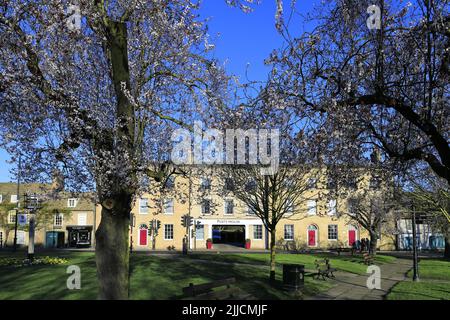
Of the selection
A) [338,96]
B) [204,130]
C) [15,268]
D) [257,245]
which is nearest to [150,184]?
[204,130]

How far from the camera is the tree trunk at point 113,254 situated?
856cm

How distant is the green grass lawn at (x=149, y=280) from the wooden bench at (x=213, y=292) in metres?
2.00

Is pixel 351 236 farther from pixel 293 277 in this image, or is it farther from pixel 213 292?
pixel 213 292

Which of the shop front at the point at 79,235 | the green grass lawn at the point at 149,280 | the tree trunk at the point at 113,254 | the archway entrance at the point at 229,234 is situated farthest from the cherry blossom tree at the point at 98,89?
the shop front at the point at 79,235

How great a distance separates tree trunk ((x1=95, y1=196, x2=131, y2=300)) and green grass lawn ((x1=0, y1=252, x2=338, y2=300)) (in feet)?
13.1

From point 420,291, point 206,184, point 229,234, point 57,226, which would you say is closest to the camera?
point 420,291

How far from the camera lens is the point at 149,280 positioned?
48.9 feet

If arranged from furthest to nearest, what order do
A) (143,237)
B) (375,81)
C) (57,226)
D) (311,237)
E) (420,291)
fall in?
1. (57,226)
2. (311,237)
3. (143,237)
4. (420,291)
5. (375,81)

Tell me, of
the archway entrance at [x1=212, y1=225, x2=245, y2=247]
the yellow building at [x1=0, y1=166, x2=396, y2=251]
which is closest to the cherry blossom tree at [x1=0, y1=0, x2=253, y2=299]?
the yellow building at [x1=0, y1=166, x2=396, y2=251]

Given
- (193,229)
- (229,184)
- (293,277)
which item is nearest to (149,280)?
(293,277)

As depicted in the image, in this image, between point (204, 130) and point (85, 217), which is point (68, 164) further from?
point (85, 217)

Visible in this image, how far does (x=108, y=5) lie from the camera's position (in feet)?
35.4

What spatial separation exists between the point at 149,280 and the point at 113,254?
6653 millimetres
